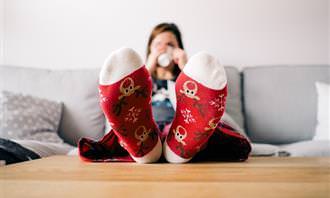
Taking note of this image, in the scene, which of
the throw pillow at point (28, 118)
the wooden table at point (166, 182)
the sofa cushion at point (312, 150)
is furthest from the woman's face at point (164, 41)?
the wooden table at point (166, 182)

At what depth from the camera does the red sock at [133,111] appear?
70 cm

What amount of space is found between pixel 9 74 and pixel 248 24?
110 cm

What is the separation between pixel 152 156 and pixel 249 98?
94cm

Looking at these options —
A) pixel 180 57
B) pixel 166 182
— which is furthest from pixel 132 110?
pixel 180 57

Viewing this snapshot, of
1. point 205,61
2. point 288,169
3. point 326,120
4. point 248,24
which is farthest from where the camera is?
point 248,24

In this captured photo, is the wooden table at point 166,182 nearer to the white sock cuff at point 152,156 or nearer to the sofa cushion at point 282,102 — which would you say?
the white sock cuff at point 152,156

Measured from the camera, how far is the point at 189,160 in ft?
2.50

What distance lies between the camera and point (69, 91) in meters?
1.53

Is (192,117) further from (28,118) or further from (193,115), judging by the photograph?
(28,118)

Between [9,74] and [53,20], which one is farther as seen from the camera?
[53,20]

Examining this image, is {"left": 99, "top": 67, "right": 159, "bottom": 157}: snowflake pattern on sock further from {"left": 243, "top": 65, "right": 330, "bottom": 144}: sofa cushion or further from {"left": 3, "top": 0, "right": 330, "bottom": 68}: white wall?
{"left": 3, "top": 0, "right": 330, "bottom": 68}: white wall

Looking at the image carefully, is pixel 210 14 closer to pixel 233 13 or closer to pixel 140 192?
pixel 233 13

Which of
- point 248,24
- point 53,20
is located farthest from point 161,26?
point 53,20

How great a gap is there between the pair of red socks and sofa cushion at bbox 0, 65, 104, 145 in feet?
2.55
